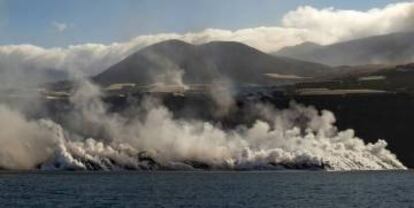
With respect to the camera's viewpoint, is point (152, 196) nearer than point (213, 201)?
No

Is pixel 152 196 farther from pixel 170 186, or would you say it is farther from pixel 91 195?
pixel 170 186

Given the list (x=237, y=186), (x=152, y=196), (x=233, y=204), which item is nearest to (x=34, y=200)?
(x=152, y=196)

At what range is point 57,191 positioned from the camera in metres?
147

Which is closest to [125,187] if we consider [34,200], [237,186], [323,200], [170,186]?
[170,186]

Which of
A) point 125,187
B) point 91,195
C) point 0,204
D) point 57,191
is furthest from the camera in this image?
point 125,187

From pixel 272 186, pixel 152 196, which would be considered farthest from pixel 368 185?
pixel 152 196

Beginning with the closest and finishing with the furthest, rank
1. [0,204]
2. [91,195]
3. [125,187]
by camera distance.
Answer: [0,204]
[91,195]
[125,187]

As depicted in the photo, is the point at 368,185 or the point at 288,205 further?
the point at 368,185

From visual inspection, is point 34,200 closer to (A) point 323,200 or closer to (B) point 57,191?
(B) point 57,191

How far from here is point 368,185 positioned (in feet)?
554

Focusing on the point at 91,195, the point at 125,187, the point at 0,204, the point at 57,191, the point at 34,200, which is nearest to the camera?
the point at 0,204

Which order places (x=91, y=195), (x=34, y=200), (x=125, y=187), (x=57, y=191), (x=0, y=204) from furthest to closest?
1. (x=125, y=187)
2. (x=57, y=191)
3. (x=91, y=195)
4. (x=34, y=200)
5. (x=0, y=204)

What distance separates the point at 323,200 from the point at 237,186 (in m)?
41.7

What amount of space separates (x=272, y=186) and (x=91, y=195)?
44974 mm
